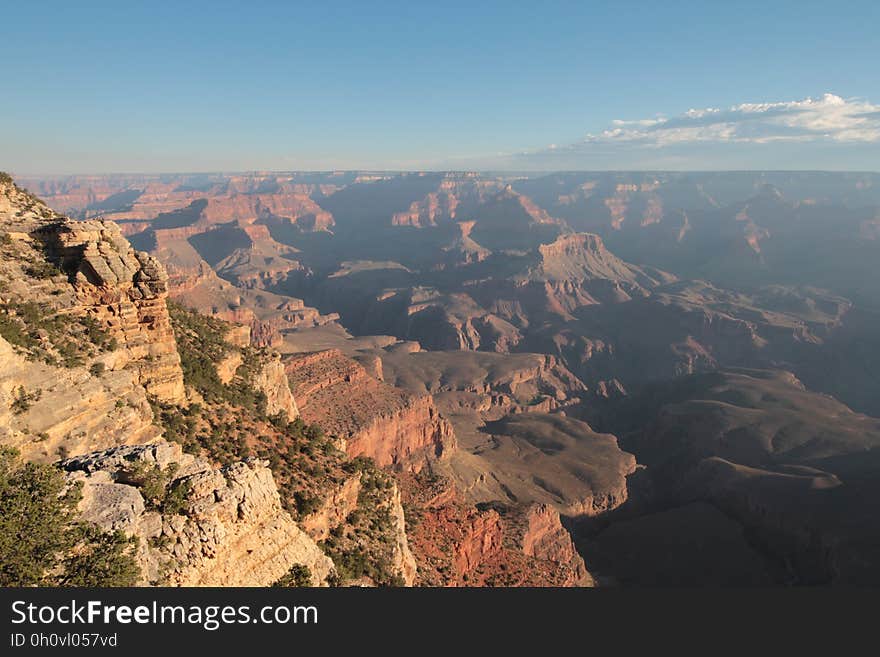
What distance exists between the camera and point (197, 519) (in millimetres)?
13000

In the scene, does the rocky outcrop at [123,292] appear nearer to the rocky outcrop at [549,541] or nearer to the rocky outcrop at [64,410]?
the rocky outcrop at [64,410]

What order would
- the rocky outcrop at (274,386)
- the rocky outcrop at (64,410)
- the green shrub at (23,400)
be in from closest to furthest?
the rocky outcrop at (64,410) → the green shrub at (23,400) → the rocky outcrop at (274,386)

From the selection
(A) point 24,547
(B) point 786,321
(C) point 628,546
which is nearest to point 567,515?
(C) point 628,546

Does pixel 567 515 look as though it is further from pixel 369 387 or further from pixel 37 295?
Result: pixel 37 295

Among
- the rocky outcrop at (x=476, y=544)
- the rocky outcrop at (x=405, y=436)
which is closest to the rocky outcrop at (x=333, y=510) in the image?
the rocky outcrop at (x=476, y=544)

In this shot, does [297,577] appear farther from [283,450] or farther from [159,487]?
[283,450]

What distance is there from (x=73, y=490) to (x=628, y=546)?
69.2m

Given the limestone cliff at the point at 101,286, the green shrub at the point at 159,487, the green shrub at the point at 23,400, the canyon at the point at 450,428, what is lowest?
the canyon at the point at 450,428

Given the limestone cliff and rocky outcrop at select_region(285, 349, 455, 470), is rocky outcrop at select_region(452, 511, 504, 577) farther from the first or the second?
rocky outcrop at select_region(285, 349, 455, 470)

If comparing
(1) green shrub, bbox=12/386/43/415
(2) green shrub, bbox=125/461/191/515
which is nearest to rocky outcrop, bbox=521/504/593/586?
(2) green shrub, bbox=125/461/191/515

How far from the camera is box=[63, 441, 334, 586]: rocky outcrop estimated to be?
1217 cm

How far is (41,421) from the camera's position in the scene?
653 inches

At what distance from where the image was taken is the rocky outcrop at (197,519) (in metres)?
12.2

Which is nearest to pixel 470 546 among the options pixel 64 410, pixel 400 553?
pixel 400 553
